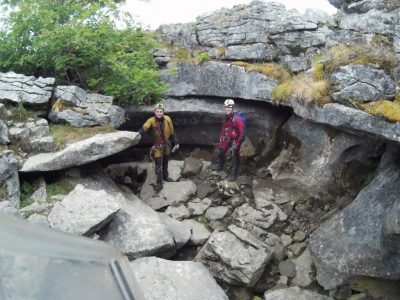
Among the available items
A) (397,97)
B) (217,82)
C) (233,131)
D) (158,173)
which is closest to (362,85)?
(397,97)

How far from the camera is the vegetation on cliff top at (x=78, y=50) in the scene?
12305mm

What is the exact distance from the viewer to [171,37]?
15.8 m

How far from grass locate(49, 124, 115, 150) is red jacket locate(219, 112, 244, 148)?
3.61 metres

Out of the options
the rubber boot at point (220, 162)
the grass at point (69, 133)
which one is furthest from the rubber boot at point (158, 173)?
the rubber boot at point (220, 162)

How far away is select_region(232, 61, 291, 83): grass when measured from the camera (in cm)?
1331

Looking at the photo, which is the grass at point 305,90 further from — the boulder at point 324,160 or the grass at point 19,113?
the grass at point 19,113

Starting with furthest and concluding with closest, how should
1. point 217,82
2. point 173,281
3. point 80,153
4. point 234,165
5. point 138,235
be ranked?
point 217,82
point 234,165
point 80,153
point 138,235
point 173,281

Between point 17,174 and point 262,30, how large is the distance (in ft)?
32.9

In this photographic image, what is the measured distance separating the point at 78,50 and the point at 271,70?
657 cm

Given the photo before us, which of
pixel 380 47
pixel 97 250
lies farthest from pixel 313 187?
pixel 97 250

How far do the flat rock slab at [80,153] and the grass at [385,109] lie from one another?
6308 mm

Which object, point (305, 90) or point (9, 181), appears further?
point (305, 90)

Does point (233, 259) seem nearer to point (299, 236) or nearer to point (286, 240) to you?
point (286, 240)

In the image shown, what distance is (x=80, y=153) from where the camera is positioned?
404 inches
